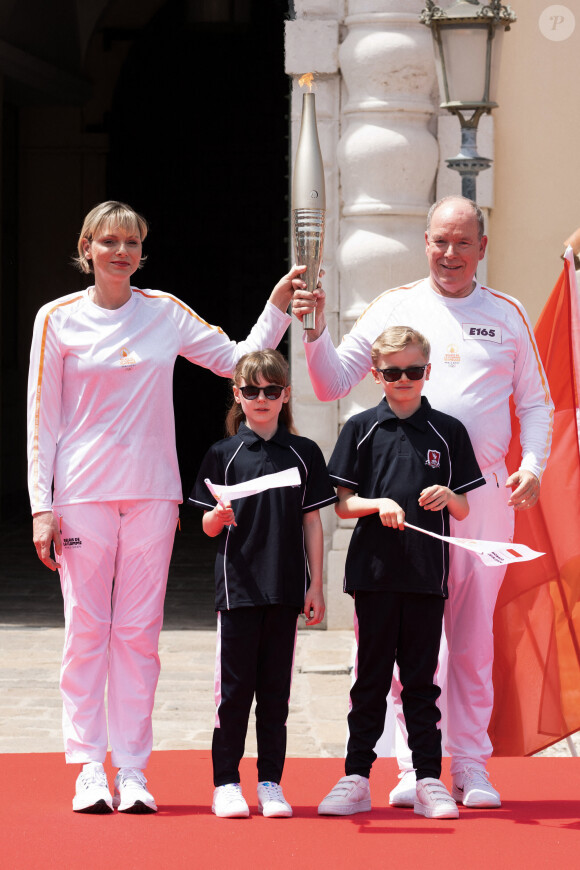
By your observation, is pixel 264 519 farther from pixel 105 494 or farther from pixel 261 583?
pixel 105 494

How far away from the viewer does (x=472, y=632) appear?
444 centimetres

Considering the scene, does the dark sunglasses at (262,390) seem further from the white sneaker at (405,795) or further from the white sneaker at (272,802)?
the white sneaker at (405,795)

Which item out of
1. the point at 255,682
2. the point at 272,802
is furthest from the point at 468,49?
the point at 272,802

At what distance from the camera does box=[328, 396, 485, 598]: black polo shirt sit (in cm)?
419

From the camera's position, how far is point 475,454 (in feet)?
14.6

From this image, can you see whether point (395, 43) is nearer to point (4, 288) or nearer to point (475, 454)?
point (475, 454)

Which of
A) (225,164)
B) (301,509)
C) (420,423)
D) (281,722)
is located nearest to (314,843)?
(281,722)

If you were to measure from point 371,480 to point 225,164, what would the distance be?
1355 centimetres

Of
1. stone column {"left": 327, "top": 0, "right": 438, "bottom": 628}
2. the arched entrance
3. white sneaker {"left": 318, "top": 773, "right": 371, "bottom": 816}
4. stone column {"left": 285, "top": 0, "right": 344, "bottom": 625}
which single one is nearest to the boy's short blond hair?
white sneaker {"left": 318, "top": 773, "right": 371, "bottom": 816}

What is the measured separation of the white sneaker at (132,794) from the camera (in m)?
4.19

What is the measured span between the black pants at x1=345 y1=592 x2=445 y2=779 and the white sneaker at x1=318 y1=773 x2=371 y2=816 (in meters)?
0.03

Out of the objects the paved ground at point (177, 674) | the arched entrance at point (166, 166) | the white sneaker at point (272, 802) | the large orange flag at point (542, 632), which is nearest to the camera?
the white sneaker at point (272, 802)

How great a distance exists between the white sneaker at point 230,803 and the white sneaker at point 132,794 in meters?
0.20

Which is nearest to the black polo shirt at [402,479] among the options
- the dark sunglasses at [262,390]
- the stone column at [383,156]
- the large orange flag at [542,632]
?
the dark sunglasses at [262,390]
